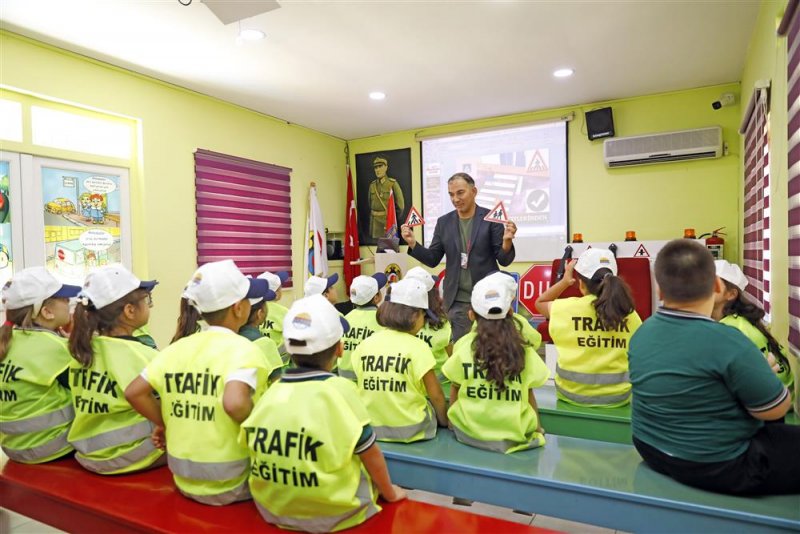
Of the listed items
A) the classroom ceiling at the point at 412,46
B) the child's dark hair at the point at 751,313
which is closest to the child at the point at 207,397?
the child's dark hair at the point at 751,313

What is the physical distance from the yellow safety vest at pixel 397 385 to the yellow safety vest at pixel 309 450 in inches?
26.1

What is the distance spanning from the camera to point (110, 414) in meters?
1.79

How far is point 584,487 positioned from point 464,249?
169cm

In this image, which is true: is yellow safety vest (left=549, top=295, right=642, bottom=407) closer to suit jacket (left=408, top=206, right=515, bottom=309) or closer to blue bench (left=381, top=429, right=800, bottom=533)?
blue bench (left=381, top=429, right=800, bottom=533)

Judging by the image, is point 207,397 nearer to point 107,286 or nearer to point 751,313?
point 107,286

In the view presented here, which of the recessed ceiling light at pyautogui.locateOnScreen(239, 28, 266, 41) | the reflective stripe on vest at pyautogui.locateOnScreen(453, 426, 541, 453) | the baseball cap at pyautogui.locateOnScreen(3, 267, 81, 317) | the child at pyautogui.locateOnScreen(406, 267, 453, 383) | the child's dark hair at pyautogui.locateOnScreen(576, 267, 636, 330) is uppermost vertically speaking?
the recessed ceiling light at pyautogui.locateOnScreen(239, 28, 266, 41)

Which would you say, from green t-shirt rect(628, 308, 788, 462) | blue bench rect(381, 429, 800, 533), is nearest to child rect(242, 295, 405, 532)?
blue bench rect(381, 429, 800, 533)

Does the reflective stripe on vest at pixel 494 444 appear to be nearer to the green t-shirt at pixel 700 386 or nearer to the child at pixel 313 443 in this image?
the green t-shirt at pixel 700 386

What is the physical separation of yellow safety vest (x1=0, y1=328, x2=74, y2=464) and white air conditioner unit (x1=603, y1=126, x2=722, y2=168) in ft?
16.7

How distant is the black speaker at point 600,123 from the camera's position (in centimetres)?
510

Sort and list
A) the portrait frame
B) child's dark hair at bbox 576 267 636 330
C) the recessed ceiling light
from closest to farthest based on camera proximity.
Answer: child's dark hair at bbox 576 267 636 330, the recessed ceiling light, the portrait frame

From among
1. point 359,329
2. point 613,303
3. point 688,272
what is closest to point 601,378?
point 613,303

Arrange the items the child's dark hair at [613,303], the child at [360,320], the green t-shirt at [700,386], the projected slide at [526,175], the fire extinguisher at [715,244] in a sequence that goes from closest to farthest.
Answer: the green t-shirt at [700,386] → the child's dark hair at [613,303] → the child at [360,320] → the fire extinguisher at [715,244] → the projected slide at [526,175]

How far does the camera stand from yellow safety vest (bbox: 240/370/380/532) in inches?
50.1
